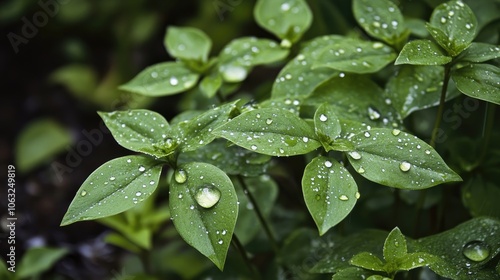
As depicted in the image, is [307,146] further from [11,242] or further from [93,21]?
[93,21]

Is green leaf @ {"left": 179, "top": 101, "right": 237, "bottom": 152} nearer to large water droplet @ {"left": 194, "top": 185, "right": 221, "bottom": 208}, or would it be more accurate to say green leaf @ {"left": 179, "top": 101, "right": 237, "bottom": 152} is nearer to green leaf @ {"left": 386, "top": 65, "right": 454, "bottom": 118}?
large water droplet @ {"left": 194, "top": 185, "right": 221, "bottom": 208}

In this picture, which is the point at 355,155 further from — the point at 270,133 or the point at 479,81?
the point at 479,81

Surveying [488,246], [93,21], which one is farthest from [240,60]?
[93,21]

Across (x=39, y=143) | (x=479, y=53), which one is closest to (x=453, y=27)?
(x=479, y=53)

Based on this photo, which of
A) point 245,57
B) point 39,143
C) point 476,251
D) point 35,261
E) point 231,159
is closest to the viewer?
point 476,251

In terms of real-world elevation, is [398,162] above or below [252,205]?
above
